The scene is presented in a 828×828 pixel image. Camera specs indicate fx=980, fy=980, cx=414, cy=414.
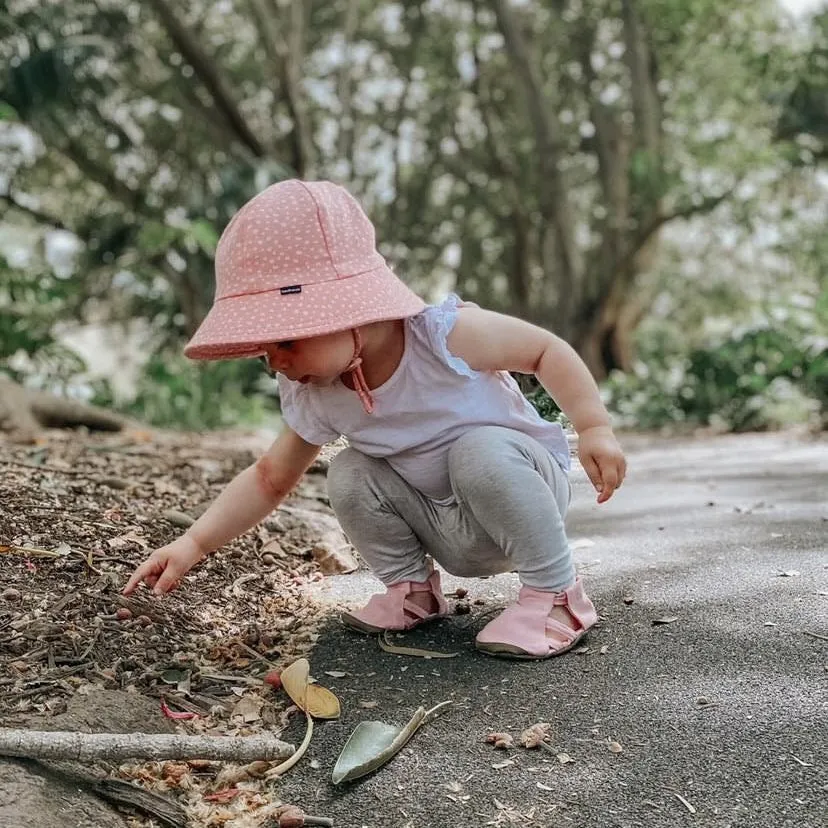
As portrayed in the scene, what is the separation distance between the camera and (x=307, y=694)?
1675mm

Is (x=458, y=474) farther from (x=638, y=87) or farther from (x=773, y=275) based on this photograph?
(x=773, y=275)

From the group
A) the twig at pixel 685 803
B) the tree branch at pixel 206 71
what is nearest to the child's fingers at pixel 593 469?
the twig at pixel 685 803

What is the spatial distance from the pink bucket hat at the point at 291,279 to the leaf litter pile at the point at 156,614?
1.83ft

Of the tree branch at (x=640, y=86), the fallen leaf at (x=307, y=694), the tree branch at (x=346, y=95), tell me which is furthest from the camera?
the tree branch at (x=346, y=95)

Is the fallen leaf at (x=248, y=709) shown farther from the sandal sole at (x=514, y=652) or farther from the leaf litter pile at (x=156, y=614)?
the sandal sole at (x=514, y=652)

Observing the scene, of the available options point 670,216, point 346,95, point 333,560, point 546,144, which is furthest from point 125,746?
point 346,95

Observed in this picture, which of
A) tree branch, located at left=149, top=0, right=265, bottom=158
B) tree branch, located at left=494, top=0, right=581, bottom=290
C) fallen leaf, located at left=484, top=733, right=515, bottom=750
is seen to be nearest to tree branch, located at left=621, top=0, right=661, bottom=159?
tree branch, located at left=494, top=0, right=581, bottom=290

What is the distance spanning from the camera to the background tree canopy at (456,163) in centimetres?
825

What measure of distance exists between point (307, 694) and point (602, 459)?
2.20 feet

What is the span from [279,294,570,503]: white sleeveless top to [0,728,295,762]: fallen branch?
675 millimetres

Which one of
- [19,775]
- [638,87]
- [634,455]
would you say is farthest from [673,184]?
[19,775]

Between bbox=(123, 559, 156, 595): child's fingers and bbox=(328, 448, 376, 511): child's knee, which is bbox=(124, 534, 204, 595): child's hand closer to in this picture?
bbox=(123, 559, 156, 595): child's fingers

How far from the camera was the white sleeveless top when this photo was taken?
1.90m

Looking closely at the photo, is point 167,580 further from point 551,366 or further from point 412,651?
point 551,366
